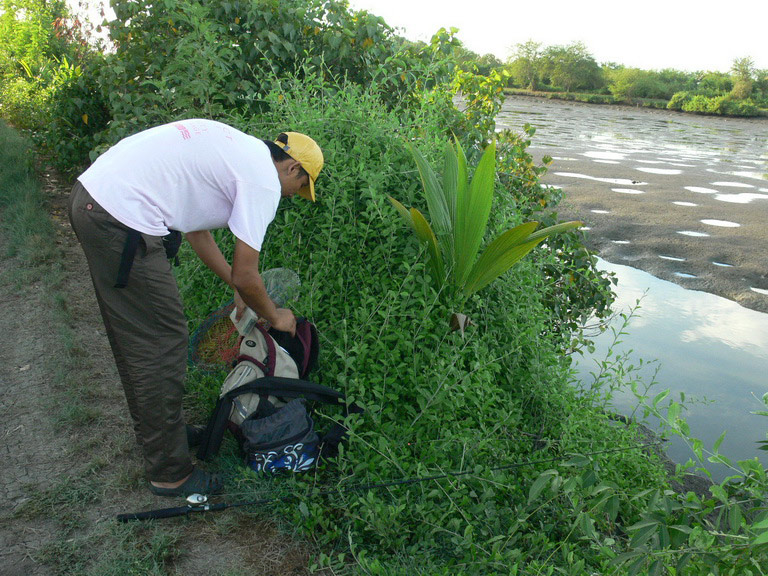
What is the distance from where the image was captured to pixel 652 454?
11.5 feet

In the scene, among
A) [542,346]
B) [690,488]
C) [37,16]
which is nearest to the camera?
[542,346]

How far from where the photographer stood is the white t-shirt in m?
2.73

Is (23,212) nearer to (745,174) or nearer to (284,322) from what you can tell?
(284,322)

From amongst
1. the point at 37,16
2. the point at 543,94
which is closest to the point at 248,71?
the point at 37,16

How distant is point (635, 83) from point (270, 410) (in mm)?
52579

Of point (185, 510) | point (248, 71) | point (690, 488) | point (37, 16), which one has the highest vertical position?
point (37, 16)

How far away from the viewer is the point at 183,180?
9.16 ft

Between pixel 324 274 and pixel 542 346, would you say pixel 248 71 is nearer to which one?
pixel 324 274

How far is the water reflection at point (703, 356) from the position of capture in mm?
4750

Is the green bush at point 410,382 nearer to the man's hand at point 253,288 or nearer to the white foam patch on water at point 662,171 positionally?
the man's hand at point 253,288

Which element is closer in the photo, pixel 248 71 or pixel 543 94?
pixel 248 71

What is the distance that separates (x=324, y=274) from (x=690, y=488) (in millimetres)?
2727

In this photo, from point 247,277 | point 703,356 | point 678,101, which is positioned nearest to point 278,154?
point 247,277

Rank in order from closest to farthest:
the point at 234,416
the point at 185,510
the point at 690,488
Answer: the point at 185,510, the point at 234,416, the point at 690,488
